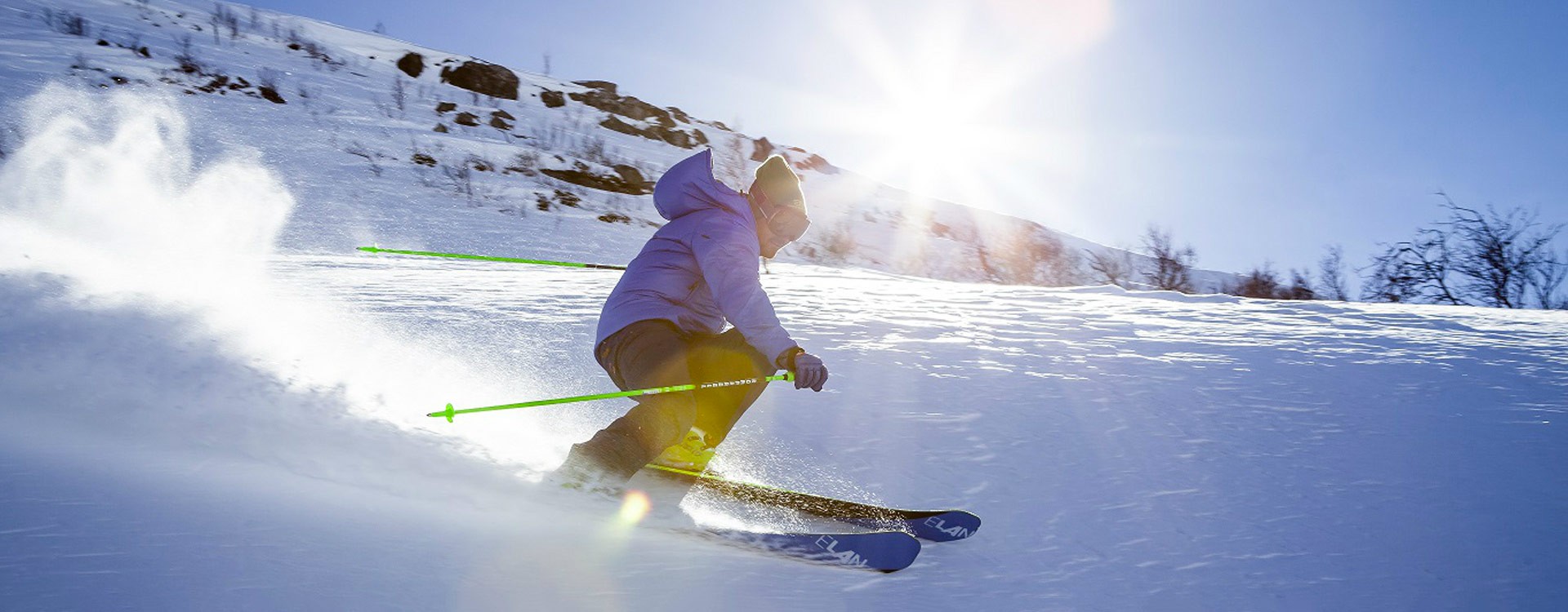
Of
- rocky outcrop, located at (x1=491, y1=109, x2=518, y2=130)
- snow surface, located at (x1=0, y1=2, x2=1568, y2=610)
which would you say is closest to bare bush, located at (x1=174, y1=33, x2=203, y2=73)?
rocky outcrop, located at (x1=491, y1=109, x2=518, y2=130)

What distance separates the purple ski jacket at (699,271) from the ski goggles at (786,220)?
0.08 metres

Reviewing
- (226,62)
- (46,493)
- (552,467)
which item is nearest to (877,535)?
(552,467)

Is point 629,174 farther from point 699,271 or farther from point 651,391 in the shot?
point 651,391

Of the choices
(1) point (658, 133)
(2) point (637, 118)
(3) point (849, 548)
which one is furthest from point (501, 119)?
(3) point (849, 548)

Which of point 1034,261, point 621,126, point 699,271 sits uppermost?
point 621,126

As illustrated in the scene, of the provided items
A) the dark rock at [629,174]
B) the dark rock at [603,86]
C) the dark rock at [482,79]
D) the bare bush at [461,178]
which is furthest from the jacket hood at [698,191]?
the dark rock at [603,86]

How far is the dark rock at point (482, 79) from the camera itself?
77.9 ft

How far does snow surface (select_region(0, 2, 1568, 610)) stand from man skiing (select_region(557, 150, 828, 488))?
0.85ft

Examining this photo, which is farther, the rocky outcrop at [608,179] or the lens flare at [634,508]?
the rocky outcrop at [608,179]

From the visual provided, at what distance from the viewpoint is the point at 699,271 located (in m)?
2.75

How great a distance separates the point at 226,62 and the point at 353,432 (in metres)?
19.5

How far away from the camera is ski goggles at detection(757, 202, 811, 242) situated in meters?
2.79

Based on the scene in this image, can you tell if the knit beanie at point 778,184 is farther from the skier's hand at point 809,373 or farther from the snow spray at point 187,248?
the snow spray at point 187,248

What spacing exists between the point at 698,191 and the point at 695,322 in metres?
0.40
